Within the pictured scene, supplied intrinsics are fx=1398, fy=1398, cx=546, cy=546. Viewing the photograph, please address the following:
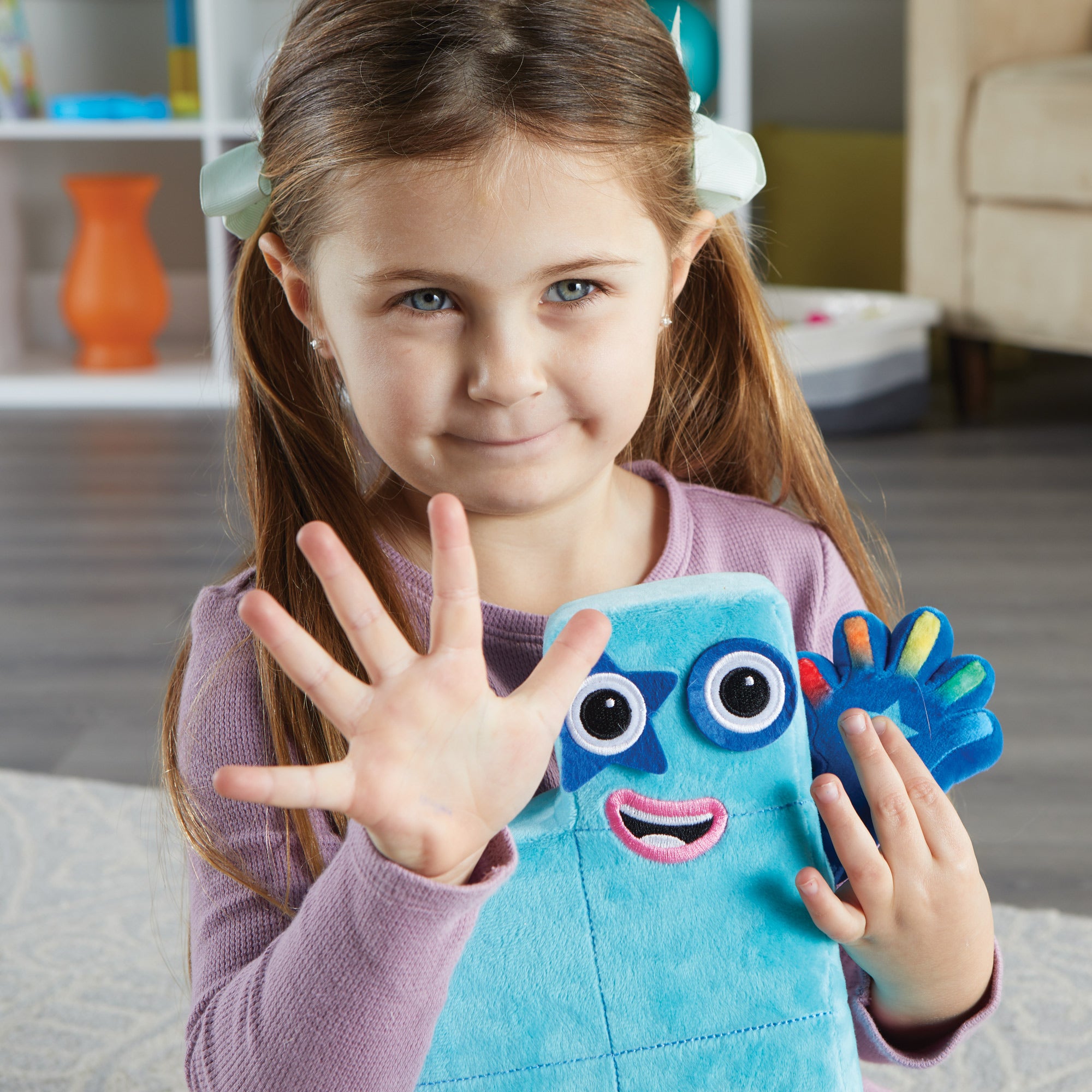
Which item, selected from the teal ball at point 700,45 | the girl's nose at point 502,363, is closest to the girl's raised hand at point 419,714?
the girl's nose at point 502,363

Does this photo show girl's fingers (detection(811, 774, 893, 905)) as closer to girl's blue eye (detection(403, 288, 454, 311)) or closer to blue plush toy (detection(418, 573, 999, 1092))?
blue plush toy (detection(418, 573, 999, 1092))

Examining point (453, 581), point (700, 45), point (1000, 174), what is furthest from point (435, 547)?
point (700, 45)

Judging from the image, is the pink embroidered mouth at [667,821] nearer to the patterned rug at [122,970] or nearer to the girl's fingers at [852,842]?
the girl's fingers at [852,842]

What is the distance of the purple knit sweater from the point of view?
510 millimetres

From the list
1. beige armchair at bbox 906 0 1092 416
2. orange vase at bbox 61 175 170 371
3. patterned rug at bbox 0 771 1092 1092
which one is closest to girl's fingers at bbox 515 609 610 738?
patterned rug at bbox 0 771 1092 1092

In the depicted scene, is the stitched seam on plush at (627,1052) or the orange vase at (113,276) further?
the orange vase at (113,276)

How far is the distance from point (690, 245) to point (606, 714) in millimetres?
283

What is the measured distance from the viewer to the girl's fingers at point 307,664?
0.47 m

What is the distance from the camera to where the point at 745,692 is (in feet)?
1.87

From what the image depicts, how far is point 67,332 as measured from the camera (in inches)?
129

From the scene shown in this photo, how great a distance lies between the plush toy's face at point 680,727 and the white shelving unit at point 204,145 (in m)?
2.14

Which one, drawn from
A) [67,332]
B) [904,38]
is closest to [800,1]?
[904,38]

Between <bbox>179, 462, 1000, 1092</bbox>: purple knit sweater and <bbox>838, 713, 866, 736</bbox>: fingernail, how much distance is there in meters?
0.15

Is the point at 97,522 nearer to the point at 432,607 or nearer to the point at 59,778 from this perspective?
the point at 59,778
